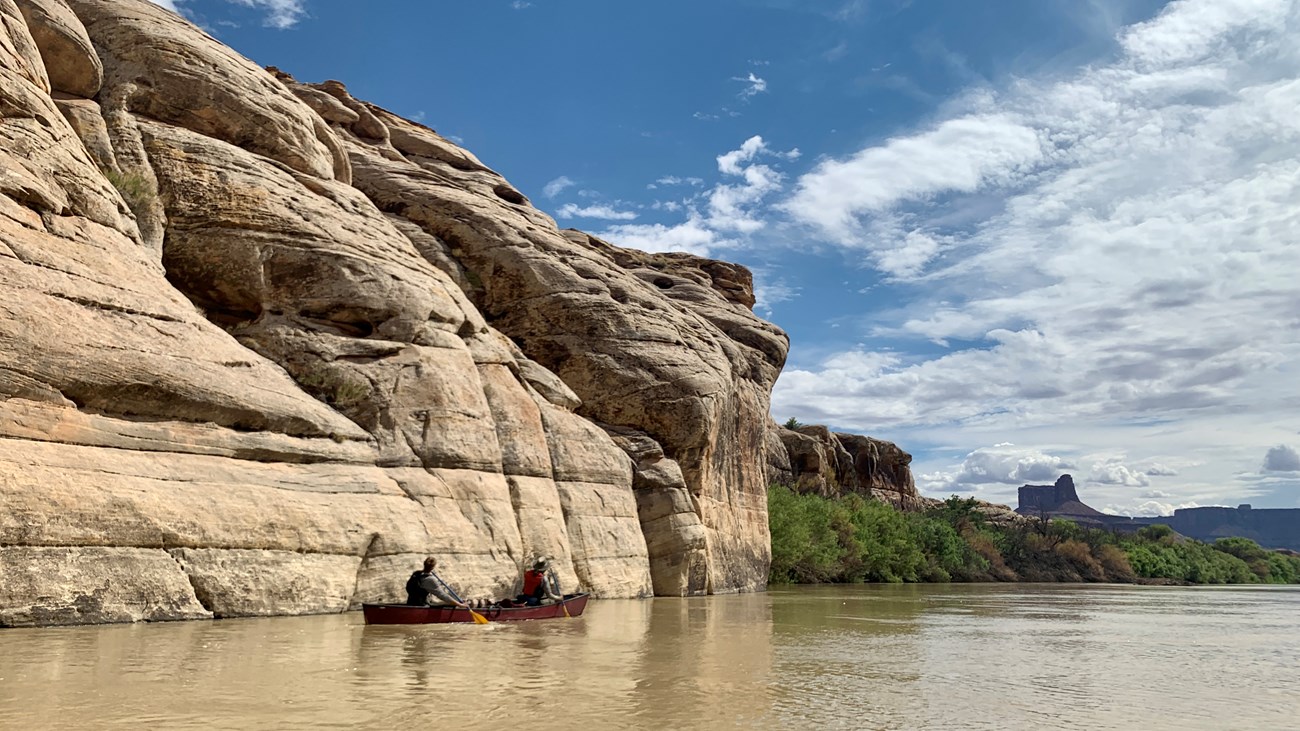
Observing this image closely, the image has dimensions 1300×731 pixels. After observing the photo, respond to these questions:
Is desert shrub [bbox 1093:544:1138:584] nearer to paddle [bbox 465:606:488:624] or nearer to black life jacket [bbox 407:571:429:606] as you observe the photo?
paddle [bbox 465:606:488:624]

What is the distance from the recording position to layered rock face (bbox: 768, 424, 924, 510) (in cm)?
7806

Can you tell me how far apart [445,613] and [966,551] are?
2644 inches

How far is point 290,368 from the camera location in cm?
2427

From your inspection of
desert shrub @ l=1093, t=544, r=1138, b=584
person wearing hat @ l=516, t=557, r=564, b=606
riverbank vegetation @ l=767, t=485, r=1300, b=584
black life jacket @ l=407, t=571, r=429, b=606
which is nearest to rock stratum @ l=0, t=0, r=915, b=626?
person wearing hat @ l=516, t=557, r=564, b=606

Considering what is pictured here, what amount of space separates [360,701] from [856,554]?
54974 millimetres

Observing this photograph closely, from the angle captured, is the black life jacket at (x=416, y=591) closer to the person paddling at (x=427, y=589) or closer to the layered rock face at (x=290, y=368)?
the person paddling at (x=427, y=589)

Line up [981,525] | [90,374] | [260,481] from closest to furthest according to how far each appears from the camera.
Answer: [90,374] → [260,481] → [981,525]

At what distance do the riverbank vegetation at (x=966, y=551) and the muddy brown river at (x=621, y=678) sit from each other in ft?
108

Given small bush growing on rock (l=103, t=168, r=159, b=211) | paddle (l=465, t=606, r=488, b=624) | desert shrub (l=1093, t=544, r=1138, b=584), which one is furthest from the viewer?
desert shrub (l=1093, t=544, r=1138, b=584)

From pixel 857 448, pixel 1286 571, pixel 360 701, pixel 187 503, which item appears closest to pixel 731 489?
pixel 187 503

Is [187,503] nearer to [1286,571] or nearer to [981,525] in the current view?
[981,525]

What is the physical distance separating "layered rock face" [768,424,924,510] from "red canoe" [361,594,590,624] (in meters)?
50.1

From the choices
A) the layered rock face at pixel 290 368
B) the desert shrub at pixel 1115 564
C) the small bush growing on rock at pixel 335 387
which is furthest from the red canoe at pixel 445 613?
the desert shrub at pixel 1115 564

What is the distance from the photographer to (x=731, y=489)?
134 ft
